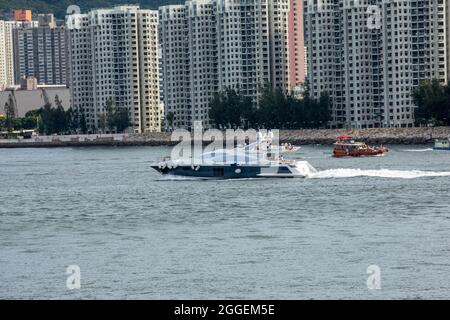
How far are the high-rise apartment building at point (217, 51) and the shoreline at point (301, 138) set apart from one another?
923 centimetres

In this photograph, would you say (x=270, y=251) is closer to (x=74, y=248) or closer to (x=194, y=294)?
(x=74, y=248)

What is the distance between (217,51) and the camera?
6107 inches

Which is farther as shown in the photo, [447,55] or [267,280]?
[447,55]

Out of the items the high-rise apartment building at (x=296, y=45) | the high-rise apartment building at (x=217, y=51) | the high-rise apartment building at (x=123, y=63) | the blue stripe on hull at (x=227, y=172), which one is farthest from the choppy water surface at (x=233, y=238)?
the high-rise apartment building at (x=296, y=45)

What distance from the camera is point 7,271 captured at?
22.7 metres

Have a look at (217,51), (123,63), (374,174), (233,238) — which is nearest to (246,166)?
(374,174)

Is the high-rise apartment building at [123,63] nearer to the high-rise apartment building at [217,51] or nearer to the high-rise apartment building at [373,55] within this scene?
the high-rise apartment building at [217,51]

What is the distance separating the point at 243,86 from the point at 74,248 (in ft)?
421

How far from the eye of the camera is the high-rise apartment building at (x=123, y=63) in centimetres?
16525

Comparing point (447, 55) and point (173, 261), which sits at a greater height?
point (447, 55)

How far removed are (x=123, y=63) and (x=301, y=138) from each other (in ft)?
146
